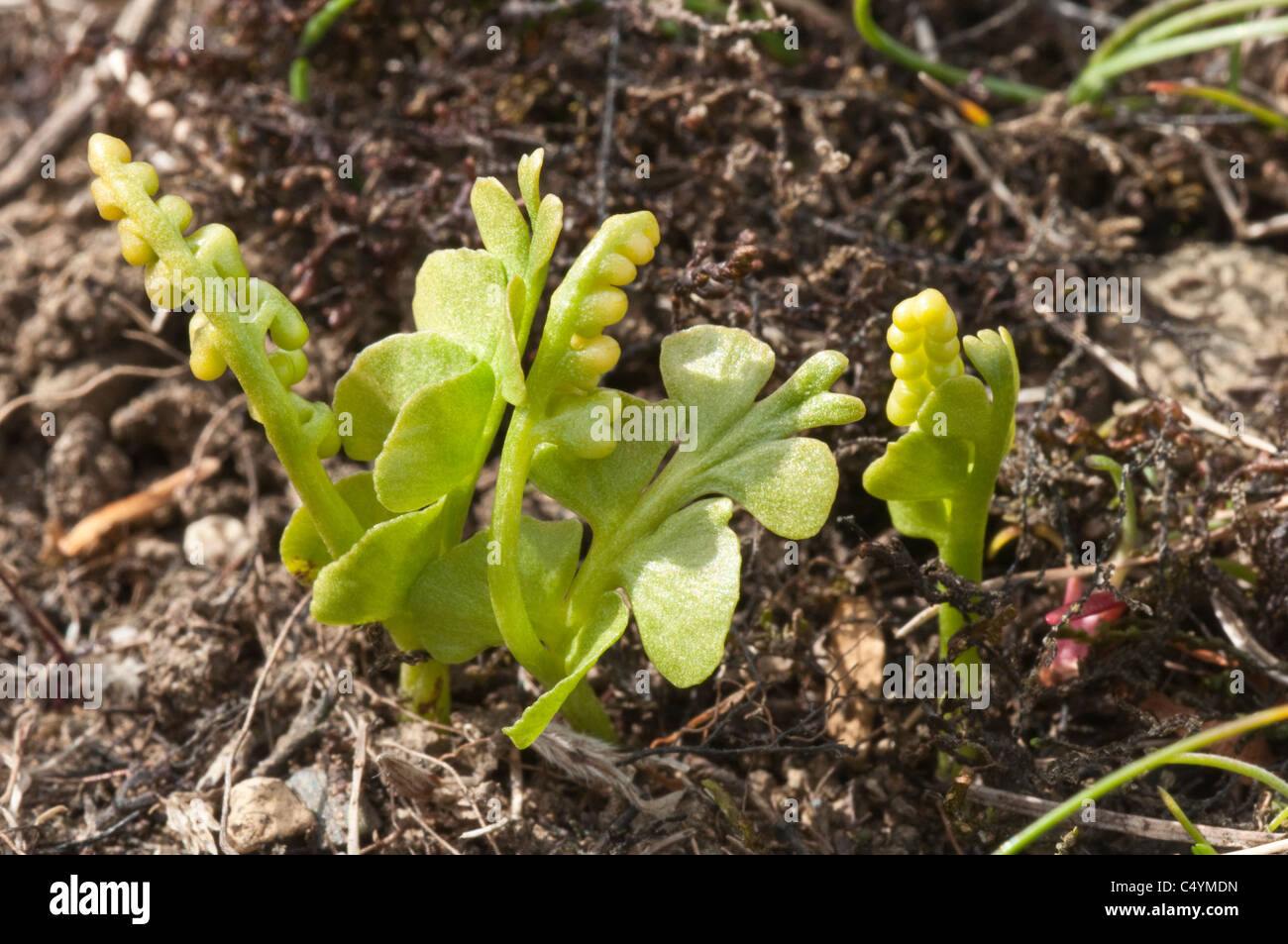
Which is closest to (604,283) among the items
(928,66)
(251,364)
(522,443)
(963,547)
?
(522,443)

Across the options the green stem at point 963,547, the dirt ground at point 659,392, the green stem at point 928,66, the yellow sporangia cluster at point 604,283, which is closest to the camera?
the yellow sporangia cluster at point 604,283

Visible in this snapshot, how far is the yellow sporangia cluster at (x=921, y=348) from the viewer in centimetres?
158

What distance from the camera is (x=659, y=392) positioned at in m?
2.47

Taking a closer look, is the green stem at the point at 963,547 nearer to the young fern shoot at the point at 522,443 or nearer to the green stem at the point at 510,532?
the young fern shoot at the point at 522,443

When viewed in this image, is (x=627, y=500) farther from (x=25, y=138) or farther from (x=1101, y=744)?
(x=25, y=138)

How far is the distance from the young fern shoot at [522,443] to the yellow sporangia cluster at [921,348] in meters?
0.09

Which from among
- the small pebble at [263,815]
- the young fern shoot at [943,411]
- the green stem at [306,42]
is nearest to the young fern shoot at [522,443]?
the young fern shoot at [943,411]

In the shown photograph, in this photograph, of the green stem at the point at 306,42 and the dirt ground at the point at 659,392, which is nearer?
the dirt ground at the point at 659,392

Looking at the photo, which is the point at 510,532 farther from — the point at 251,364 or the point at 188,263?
the point at 188,263

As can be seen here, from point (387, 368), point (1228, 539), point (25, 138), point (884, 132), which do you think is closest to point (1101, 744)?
point (1228, 539)

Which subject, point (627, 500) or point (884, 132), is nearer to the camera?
point (627, 500)

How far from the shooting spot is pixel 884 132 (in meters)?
2.80

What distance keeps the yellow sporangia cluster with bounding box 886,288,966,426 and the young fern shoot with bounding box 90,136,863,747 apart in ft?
0.31

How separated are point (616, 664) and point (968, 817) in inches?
25.6
